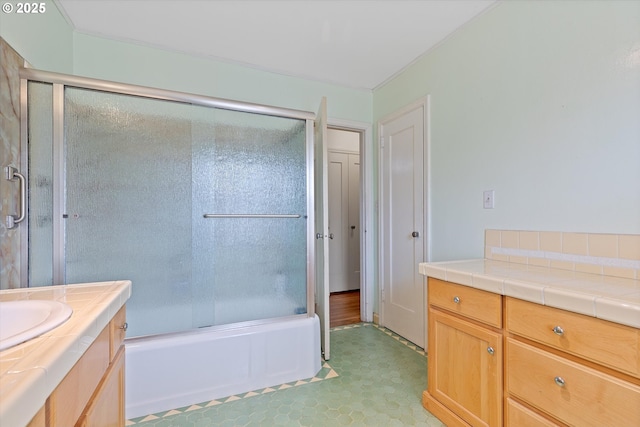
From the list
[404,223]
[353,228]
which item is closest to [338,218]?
[353,228]

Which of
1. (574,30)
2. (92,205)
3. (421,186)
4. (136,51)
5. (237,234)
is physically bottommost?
(237,234)

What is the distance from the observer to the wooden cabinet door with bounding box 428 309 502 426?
4.09ft

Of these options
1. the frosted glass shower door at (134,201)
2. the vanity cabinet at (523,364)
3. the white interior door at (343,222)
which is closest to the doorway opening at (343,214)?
the white interior door at (343,222)

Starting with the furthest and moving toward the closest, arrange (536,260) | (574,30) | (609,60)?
(536,260), (574,30), (609,60)

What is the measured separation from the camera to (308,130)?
2.12 metres

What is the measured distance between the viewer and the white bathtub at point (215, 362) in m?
1.61

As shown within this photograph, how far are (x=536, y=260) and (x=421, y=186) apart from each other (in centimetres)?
101

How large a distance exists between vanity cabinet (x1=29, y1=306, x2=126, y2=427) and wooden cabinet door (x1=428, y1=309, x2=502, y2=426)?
1.41 metres

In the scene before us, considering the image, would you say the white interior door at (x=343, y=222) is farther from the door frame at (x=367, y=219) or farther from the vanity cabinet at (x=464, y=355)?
the vanity cabinet at (x=464, y=355)

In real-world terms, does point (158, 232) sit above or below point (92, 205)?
below

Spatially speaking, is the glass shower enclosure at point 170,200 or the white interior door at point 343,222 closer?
the glass shower enclosure at point 170,200

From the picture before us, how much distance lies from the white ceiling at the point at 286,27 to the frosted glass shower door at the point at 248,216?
62cm

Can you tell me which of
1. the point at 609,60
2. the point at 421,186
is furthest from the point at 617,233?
the point at 421,186

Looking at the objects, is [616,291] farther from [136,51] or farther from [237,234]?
[136,51]
